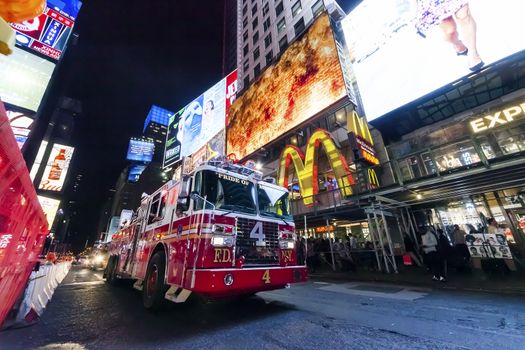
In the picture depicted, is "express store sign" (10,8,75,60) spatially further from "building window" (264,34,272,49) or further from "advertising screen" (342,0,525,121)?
"building window" (264,34,272,49)

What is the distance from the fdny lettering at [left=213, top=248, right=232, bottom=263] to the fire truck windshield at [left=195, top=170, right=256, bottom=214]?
0.87 metres

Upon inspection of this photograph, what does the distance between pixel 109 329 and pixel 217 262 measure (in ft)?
6.84

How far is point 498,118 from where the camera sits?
10.1 m

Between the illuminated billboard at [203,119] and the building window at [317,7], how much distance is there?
35.8 ft

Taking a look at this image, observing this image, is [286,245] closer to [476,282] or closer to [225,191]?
[225,191]

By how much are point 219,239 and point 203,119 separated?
26.9m

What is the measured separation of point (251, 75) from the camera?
3459cm

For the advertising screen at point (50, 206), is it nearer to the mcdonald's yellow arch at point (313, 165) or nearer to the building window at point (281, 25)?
the mcdonald's yellow arch at point (313, 165)

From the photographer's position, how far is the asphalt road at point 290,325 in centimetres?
315

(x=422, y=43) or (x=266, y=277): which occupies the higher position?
(x=422, y=43)

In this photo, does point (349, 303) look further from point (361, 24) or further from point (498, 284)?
point (361, 24)

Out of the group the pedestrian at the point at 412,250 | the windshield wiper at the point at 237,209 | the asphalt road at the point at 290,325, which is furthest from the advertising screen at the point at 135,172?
the windshield wiper at the point at 237,209

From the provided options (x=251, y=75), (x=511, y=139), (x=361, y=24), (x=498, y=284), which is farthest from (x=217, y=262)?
(x=251, y=75)

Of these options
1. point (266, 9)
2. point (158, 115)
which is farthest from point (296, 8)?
point (158, 115)
